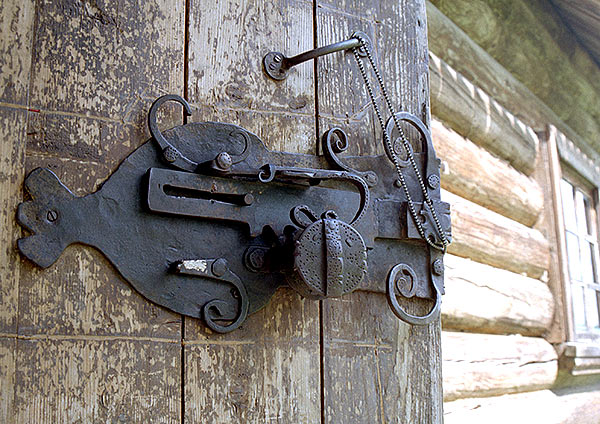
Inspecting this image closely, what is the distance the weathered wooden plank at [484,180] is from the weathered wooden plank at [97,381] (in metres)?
1.23

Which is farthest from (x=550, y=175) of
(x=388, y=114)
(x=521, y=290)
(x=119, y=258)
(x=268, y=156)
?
(x=119, y=258)

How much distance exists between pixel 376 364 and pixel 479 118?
4.71 ft

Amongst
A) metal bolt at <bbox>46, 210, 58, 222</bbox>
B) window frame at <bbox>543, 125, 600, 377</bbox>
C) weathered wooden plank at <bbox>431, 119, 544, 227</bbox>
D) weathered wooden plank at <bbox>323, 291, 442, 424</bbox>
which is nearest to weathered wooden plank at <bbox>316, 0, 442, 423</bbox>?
weathered wooden plank at <bbox>323, 291, 442, 424</bbox>

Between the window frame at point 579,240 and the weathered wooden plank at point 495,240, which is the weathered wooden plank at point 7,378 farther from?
the window frame at point 579,240

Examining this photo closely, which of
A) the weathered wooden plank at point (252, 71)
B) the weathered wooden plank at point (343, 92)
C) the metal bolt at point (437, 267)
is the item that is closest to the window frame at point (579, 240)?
the metal bolt at point (437, 267)

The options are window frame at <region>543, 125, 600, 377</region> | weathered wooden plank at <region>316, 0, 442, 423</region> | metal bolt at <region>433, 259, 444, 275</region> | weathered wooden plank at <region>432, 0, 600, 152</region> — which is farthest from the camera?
window frame at <region>543, 125, 600, 377</region>

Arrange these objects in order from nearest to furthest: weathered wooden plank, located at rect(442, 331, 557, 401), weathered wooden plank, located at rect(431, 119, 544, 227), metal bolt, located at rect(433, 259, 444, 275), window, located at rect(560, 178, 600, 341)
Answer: metal bolt, located at rect(433, 259, 444, 275), weathered wooden plank, located at rect(442, 331, 557, 401), weathered wooden plank, located at rect(431, 119, 544, 227), window, located at rect(560, 178, 600, 341)

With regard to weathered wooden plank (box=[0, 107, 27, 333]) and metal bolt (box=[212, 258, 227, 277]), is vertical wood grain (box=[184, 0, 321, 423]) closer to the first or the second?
metal bolt (box=[212, 258, 227, 277])

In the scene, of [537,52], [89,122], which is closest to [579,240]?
[537,52]

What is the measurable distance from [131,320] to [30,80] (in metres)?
0.34

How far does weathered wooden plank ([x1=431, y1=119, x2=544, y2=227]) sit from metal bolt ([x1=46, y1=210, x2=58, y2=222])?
50.1 inches

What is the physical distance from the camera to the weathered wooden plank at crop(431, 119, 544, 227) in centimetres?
196

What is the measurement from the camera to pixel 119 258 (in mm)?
831

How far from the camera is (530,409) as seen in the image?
2312 mm
